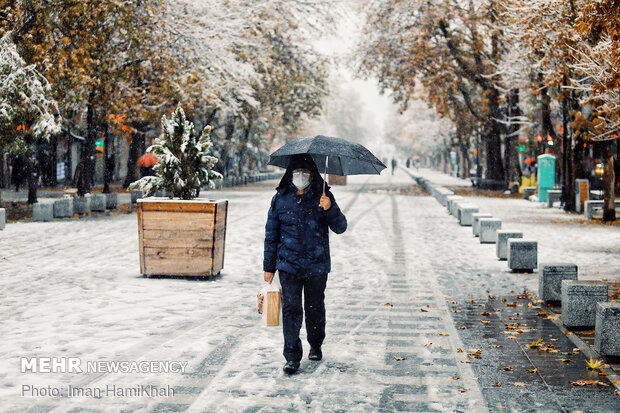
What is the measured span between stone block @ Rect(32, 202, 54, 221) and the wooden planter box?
12173mm

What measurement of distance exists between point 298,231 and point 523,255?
24.1ft

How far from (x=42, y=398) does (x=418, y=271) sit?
27.1 feet

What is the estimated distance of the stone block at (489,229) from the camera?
694 inches

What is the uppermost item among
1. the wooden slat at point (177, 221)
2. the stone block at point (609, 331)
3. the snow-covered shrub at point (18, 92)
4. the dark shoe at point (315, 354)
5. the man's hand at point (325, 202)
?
the snow-covered shrub at point (18, 92)

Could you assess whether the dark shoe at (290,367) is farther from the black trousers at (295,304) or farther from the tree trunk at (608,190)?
the tree trunk at (608,190)

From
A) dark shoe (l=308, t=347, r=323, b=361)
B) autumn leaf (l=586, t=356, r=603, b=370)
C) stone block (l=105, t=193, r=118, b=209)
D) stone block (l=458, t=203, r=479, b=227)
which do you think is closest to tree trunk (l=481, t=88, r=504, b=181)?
stone block (l=458, t=203, r=479, b=227)

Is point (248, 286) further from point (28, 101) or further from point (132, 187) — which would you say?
point (28, 101)

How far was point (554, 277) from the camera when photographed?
10.3 meters

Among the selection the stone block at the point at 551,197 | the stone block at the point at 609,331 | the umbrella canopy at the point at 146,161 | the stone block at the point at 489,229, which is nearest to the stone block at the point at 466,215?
the stone block at the point at 489,229

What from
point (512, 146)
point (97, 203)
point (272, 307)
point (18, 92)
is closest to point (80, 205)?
point (97, 203)

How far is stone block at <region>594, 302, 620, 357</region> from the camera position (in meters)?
7.26

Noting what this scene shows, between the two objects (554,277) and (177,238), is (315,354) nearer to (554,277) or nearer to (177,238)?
(554,277)

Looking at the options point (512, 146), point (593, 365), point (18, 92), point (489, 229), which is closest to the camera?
point (593, 365)

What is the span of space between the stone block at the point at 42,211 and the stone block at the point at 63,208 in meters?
0.95
